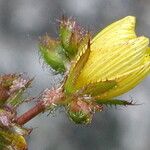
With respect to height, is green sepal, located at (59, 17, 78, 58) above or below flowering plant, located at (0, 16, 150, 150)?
above

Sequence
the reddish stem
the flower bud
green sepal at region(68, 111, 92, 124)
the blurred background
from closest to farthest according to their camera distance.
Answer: the reddish stem
green sepal at region(68, 111, 92, 124)
the flower bud
the blurred background

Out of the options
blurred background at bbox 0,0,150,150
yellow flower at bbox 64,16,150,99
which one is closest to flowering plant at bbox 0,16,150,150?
yellow flower at bbox 64,16,150,99

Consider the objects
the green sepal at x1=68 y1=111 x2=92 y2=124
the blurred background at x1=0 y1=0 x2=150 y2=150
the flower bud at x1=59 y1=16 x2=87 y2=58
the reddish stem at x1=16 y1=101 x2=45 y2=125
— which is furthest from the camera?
the blurred background at x1=0 y1=0 x2=150 y2=150

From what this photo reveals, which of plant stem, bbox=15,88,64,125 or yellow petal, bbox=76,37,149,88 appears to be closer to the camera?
plant stem, bbox=15,88,64,125

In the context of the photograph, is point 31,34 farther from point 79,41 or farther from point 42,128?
point 79,41

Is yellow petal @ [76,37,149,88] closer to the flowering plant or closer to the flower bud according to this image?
the flowering plant

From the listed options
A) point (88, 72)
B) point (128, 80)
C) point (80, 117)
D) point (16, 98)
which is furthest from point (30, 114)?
point (128, 80)

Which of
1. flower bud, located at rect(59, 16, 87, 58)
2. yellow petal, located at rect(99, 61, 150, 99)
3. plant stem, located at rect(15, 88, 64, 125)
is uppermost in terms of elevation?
flower bud, located at rect(59, 16, 87, 58)

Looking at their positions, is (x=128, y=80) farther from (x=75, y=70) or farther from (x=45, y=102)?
(x=45, y=102)
